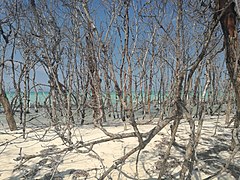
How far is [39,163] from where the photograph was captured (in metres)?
3.58

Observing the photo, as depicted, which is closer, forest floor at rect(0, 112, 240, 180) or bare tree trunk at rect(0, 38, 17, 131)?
forest floor at rect(0, 112, 240, 180)

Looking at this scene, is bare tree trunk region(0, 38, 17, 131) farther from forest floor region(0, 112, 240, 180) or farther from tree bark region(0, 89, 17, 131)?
forest floor region(0, 112, 240, 180)

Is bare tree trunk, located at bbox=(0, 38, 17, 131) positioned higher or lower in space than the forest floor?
higher

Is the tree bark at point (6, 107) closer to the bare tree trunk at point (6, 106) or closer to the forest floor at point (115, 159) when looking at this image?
the bare tree trunk at point (6, 106)

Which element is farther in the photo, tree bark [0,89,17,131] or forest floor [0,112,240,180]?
tree bark [0,89,17,131]

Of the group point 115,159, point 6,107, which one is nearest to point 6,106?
point 6,107

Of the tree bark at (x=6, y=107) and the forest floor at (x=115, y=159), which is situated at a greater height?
the tree bark at (x=6, y=107)

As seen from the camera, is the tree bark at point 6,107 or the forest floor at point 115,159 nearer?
the forest floor at point 115,159

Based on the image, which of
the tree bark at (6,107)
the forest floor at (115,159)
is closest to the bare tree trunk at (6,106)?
the tree bark at (6,107)

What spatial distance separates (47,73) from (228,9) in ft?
10.8

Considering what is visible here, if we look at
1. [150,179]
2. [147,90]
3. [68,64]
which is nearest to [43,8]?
[68,64]

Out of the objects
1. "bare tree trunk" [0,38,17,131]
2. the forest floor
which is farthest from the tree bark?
the forest floor

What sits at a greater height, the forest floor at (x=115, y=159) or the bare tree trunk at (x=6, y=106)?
the bare tree trunk at (x=6, y=106)

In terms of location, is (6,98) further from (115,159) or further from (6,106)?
(115,159)
